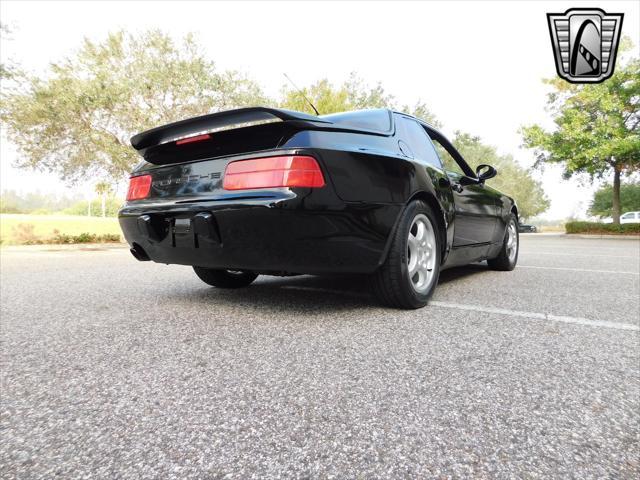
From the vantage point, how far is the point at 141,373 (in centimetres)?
160

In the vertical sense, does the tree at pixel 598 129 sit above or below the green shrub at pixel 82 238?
above

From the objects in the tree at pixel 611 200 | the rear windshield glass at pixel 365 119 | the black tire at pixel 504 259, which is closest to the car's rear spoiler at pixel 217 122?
the rear windshield glass at pixel 365 119

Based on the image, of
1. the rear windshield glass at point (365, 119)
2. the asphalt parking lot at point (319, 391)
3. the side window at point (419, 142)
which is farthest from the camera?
the side window at point (419, 142)

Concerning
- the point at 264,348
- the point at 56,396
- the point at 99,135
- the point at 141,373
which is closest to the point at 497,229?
the point at 264,348

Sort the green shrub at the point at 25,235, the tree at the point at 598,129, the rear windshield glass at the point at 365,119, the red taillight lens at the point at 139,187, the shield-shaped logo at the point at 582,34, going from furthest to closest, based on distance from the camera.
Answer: the tree at the point at 598,129
the green shrub at the point at 25,235
the shield-shaped logo at the point at 582,34
the red taillight lens at the point at 139,187
the rear windshield glass at the point at 365,119

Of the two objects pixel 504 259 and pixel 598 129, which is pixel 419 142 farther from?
pixel 598 129

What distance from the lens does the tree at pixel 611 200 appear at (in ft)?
133

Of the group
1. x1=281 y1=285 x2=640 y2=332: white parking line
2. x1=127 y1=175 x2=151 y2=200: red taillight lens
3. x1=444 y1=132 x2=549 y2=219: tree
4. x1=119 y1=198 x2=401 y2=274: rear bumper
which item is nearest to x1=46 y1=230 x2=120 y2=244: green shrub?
x1=127 y1=175 x2=151 y2=200: red taillight lens

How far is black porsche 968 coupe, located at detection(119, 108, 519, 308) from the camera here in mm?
2227

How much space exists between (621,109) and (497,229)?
2030cm

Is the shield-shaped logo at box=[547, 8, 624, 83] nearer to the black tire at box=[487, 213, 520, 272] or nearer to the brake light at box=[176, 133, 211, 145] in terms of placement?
the black tire at box=[487, 213, 520, 272]

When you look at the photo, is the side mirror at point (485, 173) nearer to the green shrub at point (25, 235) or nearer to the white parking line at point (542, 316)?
the white parking line at point (542, 316)

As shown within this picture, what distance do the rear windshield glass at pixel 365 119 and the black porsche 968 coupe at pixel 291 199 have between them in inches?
0.4

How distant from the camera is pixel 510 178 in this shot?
45719 mm
